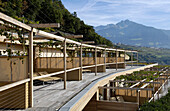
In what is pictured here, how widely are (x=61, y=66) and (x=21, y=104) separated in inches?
267

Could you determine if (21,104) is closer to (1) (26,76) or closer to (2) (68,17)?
(1) (26,76)

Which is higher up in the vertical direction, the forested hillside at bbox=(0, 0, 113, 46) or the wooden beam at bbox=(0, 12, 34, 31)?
the forested hillside at bbox=(0, 0, 113, 46)

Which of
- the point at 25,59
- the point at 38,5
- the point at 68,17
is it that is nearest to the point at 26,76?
the point at 25,59

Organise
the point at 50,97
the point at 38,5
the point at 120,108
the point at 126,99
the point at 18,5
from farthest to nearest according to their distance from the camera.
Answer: the point at 38,5 < the point at 18,5 < the point at 126,99 < the point at 120,108 < the point at 50,97

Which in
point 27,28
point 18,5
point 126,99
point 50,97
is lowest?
point 126,99

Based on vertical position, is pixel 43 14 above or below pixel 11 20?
above

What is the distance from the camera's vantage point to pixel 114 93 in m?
15.2

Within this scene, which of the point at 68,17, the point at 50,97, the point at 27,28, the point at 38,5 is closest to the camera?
the point at 27,28

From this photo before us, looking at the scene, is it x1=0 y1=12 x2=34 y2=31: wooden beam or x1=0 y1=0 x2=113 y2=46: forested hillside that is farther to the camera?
x1=0 y1=0 x2=113 y2=46: forested hillside

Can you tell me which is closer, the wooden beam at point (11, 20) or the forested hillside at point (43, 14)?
the wooden beam at point (11, 20)

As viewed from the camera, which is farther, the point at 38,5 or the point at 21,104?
the point at 38,5

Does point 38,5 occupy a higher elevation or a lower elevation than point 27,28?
higher

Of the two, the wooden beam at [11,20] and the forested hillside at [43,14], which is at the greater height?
the forested hillside at [43,14]

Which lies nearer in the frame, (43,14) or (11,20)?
(11,20)
